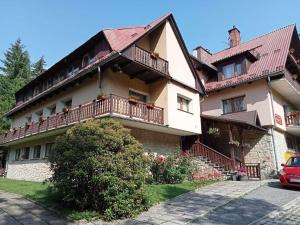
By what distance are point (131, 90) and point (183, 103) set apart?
409 cm

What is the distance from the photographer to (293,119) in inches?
816

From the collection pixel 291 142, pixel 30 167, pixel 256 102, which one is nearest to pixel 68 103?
pixel 30 167

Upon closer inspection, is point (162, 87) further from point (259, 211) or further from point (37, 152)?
point (37, 152)

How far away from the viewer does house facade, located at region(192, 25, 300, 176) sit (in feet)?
59.1

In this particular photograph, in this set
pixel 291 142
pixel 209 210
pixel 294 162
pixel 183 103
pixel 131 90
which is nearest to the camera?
pixel 209 210

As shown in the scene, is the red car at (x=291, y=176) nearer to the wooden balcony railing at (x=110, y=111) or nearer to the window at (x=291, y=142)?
the wooden balcony railing at (x=110, y=111)

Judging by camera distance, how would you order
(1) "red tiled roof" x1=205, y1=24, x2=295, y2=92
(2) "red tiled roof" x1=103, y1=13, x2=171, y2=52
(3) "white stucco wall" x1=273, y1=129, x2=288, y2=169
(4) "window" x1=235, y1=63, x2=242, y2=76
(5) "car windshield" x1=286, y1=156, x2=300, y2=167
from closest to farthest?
(5) "car windshield" x1=286, y1=156, x2=300, y2=167
(2) "red tiled roof" x1=103, y1=13, x2=171, y2=52
(3) "white stucco wall" x1=273, y1=129, x2=288, y2=169
(1) "red tiled roof" x1=205, y1=24, x2=295, y2=92
(4) "window" x1=235, y1=63, x2=242, y2=76

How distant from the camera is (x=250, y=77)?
63.6ft

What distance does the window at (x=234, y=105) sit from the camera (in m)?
20.1

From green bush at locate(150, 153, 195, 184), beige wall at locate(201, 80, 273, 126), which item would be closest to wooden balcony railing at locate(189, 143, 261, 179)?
green bush at locate(150, 153, 195, 184)

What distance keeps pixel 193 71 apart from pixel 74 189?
12779 mm

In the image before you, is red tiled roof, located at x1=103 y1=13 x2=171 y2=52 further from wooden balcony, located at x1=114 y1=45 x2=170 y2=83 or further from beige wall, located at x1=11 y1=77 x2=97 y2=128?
beige wall, located at x1=11 y1=77 x2=97 y2=128

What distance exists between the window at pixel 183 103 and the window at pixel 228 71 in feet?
19.1

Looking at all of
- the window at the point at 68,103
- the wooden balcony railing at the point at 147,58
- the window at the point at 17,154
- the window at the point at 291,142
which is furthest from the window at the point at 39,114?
the window at the point at 291,142
